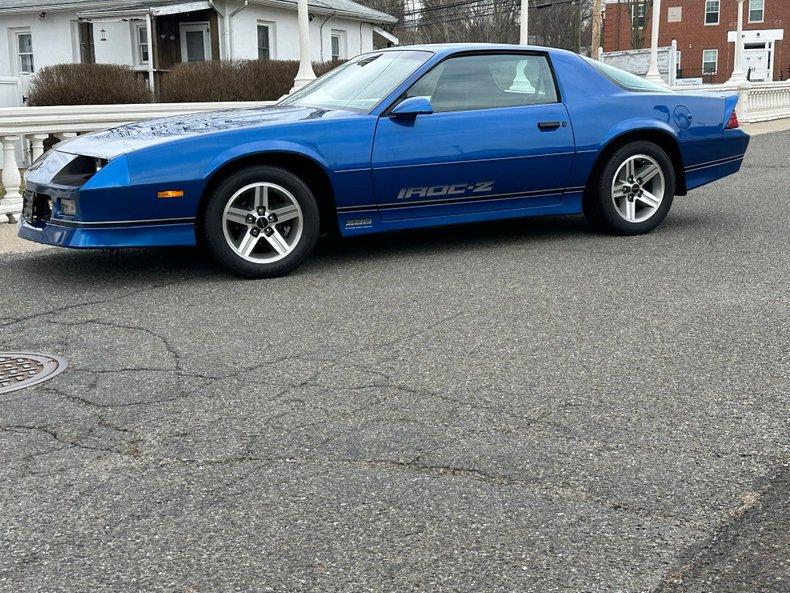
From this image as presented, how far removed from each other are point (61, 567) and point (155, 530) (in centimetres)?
31

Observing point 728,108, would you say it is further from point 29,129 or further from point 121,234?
point 29,129

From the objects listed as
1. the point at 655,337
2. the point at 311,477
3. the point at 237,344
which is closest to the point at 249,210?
the point at 237,344

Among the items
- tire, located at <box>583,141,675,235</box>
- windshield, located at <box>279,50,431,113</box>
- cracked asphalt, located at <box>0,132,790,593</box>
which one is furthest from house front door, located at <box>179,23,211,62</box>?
cracked asphalt, located at <box>0,132,790,593</box>

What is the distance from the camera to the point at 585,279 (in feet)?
21.2

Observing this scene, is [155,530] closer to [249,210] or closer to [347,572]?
[347,572]

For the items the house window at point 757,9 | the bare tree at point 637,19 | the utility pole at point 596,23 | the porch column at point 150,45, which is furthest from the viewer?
the bare tree at point 637,19

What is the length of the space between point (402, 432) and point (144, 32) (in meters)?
26.2

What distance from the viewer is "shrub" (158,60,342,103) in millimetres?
22141

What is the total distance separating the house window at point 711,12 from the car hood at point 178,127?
56.5m

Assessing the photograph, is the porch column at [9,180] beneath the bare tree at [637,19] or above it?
beneath

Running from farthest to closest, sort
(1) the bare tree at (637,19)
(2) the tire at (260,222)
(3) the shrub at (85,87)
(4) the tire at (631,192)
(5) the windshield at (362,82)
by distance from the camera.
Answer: (1) the bare tree at (637,19)
(3) the shrub at (85,87)
(4) the tire at (631,192)
(5) the windshield at (362,82)
(2) the tire at (260,222)

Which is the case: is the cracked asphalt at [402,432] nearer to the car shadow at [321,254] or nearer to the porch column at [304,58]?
the car shadow at [321,254]

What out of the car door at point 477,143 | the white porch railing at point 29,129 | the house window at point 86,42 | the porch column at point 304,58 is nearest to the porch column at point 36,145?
the white porch railing at point 29,129

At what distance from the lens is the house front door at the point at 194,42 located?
28.2 m
